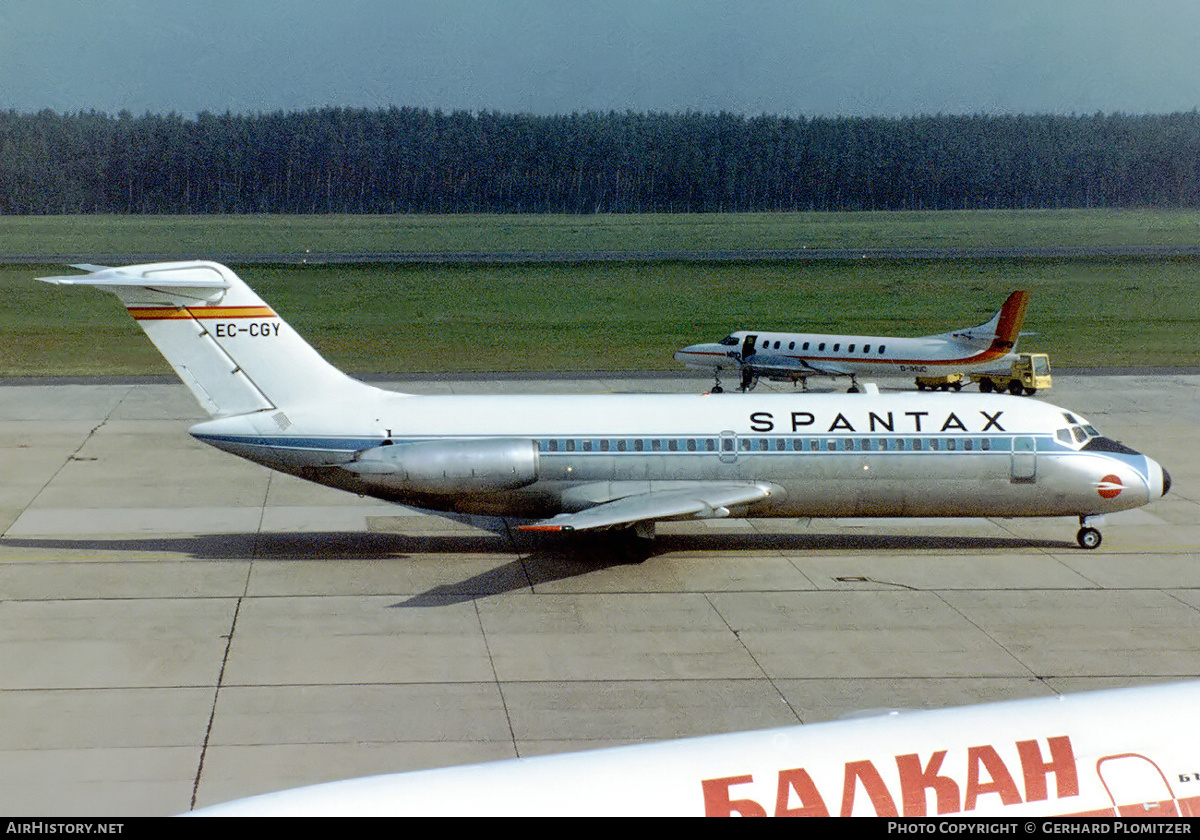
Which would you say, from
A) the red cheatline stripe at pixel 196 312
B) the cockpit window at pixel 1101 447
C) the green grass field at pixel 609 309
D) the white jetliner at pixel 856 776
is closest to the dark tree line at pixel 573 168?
the green grass field at pixel 609 309

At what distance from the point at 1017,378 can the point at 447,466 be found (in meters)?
30.6

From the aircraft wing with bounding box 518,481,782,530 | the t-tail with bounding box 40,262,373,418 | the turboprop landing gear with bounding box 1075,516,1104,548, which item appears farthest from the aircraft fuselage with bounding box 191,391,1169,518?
the turboprop landing gear with bounding box 1075,516,1104,548

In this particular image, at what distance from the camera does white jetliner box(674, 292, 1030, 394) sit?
1863 inches

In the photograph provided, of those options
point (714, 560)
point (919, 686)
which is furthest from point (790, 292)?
point (919, 686)

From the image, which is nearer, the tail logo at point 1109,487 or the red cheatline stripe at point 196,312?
the red cheatline stripe at point 196,312

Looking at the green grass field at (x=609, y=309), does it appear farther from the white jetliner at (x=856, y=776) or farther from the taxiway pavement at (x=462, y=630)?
the white jetliner at (x=856, y=776)

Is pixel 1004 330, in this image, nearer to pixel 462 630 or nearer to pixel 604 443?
pixel 604 443

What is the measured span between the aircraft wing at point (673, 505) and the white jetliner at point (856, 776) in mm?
12787

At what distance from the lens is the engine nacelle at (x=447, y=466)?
22.7 meters

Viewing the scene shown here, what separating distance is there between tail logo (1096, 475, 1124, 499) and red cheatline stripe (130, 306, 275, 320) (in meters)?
15.4

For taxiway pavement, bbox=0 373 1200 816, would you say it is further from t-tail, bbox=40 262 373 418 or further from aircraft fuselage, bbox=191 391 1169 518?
t-tail, bbox=40 262 373 418

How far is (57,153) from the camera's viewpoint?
158 meters

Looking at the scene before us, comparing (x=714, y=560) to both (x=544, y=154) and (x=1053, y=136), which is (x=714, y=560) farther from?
(x=1053, y=136)
